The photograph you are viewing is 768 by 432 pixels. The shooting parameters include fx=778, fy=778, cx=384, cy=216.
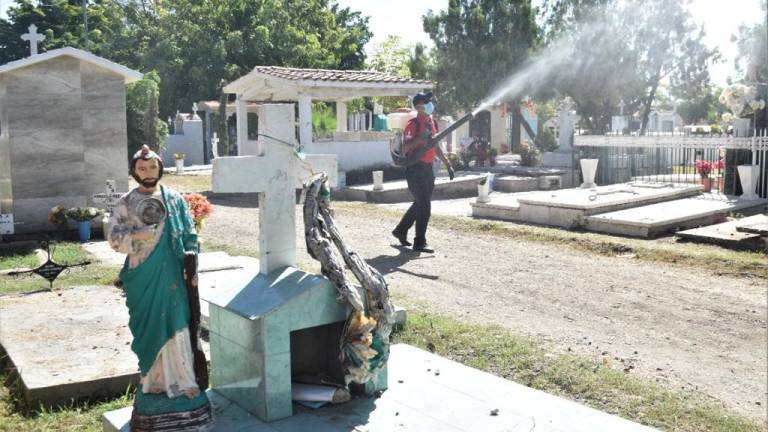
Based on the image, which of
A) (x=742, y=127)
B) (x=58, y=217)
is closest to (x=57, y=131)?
(x=58, y=217)

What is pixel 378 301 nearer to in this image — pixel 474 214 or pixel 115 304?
pixel 115 304

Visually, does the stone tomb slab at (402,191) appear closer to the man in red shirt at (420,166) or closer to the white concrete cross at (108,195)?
the white concrete cross at (108,195)

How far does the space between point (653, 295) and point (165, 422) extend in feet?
19.1

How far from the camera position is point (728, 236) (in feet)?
34.9

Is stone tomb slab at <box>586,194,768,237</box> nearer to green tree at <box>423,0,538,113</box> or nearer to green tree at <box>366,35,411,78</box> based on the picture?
green tree at <box>423,0,538,113</box>

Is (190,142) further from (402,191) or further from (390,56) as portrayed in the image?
(390,56)

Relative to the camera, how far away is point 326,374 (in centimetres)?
456

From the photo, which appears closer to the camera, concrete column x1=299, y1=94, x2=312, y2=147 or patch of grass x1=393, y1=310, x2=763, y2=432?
patch of grass x1=393, y1=310, x2=763, y2=432

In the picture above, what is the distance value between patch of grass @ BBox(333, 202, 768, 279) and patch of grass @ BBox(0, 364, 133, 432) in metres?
7.17

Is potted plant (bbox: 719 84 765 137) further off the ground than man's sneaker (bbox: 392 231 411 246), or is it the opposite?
potted plant (bbox: 719 84 765 137)

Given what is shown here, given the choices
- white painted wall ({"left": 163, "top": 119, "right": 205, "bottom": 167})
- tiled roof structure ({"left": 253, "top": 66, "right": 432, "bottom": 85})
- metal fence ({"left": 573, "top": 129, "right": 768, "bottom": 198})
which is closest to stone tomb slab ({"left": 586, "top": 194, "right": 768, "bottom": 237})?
metal fence ({"left": 573, "top": 129, "right": 768, "bottom": 198})

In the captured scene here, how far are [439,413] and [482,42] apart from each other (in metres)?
25.5

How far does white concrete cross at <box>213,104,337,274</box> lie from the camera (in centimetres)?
419

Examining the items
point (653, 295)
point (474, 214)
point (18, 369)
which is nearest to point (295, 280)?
point (18, 369)
